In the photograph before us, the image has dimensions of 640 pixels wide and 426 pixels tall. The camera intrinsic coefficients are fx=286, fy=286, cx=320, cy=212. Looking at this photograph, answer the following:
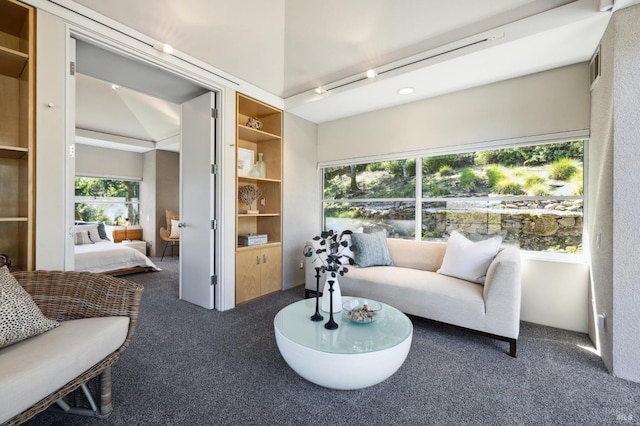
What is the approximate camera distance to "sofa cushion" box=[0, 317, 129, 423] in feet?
3.55

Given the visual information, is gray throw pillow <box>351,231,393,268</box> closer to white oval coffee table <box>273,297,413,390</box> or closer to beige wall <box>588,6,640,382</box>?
white oval coffee table <box>273,297,413,390</box>

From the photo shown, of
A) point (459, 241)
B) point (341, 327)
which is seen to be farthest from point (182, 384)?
point (459, 241)

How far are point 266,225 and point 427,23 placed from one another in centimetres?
287

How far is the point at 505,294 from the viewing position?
2207 mm

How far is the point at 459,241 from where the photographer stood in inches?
112

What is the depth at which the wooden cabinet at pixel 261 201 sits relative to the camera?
343cm

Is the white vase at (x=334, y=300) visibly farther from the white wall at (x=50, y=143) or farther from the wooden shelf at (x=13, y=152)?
the wooden shelf at (x=13, y=152)

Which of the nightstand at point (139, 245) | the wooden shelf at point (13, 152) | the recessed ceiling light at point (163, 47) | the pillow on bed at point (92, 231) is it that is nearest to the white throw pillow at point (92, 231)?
the pillow on bed at point (92, 231)

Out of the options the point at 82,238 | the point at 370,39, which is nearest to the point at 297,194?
the point at 370,39

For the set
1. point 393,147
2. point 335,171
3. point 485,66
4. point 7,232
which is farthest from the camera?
point 335,171

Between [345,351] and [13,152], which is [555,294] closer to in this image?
Answer: [345,351]

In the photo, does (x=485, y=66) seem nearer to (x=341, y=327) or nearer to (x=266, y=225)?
(x=341, y=327)

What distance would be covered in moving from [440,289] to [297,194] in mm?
A: 2255

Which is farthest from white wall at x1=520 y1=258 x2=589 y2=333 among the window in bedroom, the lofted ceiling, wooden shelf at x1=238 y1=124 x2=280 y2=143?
the window in bedroom
